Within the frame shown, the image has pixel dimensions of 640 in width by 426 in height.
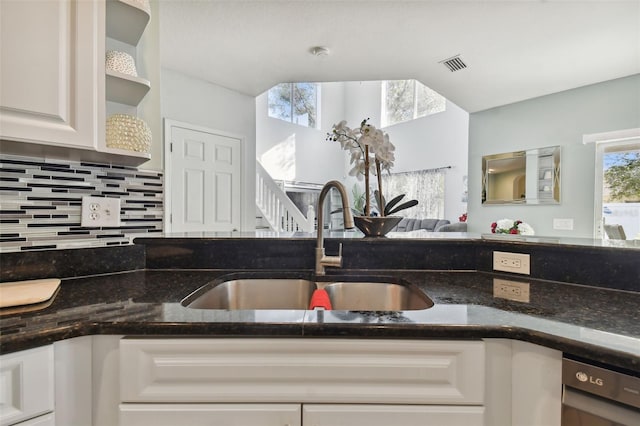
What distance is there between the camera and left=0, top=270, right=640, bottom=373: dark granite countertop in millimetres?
639

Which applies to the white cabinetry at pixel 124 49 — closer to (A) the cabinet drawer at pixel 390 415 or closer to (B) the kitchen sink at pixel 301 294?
(B) the kitchen sink at pixel 301 294

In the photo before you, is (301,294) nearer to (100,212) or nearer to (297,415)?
(297,415)

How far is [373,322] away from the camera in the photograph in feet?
2.38

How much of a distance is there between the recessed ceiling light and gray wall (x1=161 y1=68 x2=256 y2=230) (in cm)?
141

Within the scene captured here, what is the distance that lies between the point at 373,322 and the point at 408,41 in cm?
266

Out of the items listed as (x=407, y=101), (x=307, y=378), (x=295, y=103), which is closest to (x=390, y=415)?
(x=307, y=378)

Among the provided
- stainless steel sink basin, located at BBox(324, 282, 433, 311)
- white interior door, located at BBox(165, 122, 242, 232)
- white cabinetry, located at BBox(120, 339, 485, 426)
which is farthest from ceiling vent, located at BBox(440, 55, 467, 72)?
white cabinetry, located at BBox(120, 339, 485, 426)

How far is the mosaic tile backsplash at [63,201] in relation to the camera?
1.03 m

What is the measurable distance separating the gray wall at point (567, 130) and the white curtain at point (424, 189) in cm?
238

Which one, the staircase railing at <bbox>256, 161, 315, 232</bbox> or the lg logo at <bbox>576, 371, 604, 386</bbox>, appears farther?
the staircase railing at <bbox>256, 161, 315, 232</bbox>

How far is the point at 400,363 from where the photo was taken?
0.71m

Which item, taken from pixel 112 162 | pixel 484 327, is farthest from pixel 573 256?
pixel 112 162

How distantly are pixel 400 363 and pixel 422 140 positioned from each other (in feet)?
23.6

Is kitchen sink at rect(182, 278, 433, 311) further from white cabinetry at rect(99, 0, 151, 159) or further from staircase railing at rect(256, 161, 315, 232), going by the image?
staircase railing at rect(256, 161, 315, 232)
